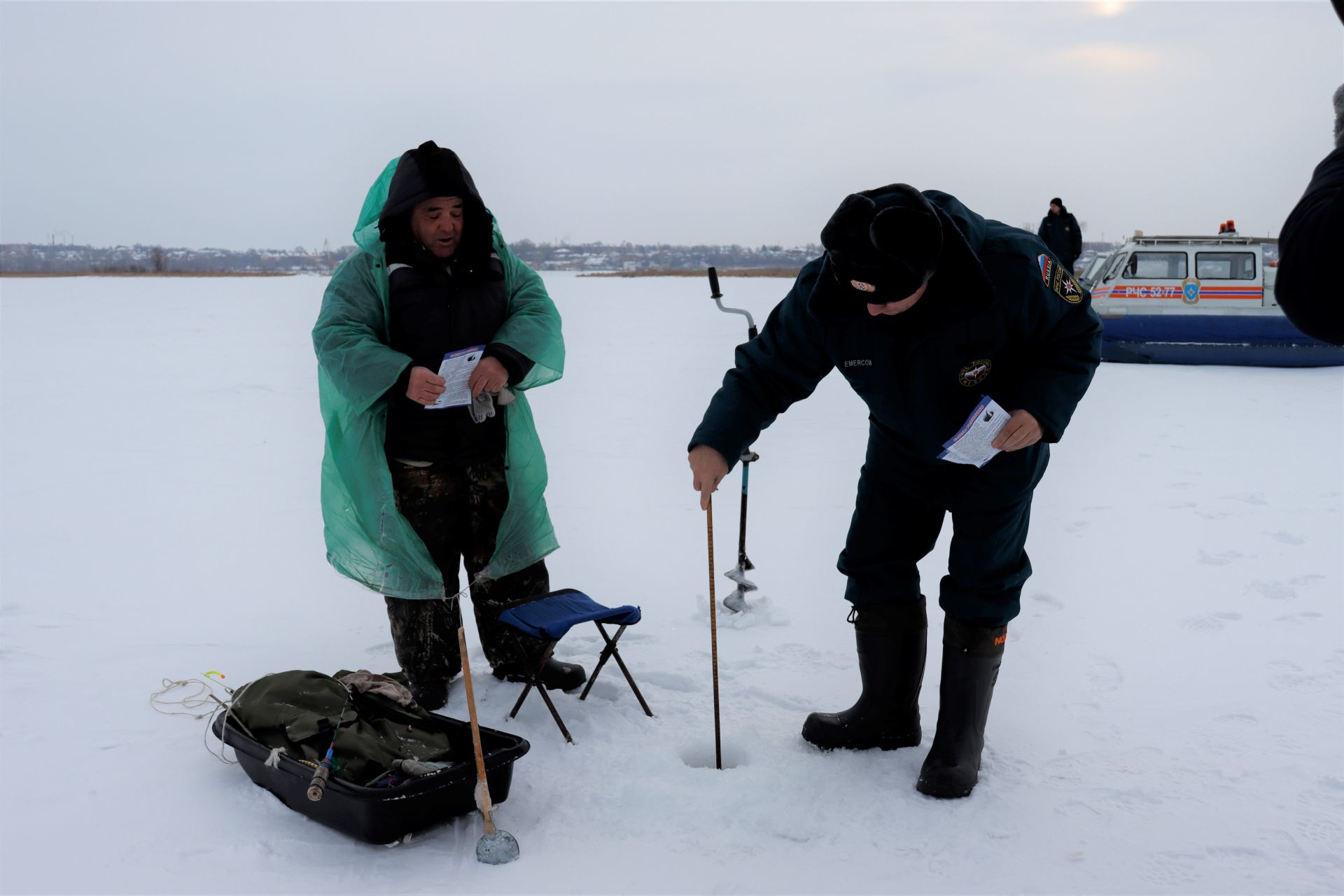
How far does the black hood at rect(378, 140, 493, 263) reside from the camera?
305 cm

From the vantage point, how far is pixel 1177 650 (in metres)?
3.65

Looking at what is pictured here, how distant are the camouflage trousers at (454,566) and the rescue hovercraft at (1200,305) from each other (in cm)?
949

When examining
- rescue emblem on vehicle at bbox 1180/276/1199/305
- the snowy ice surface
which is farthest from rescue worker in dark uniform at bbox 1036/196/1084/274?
the snowy ice surface

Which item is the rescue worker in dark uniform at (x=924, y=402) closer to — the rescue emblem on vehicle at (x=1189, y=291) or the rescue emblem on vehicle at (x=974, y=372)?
the rescue emblem on vehicle at (x=974, y=372)

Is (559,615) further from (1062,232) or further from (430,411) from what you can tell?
(1062,232)

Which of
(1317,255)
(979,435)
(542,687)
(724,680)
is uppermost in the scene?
(1317,255)

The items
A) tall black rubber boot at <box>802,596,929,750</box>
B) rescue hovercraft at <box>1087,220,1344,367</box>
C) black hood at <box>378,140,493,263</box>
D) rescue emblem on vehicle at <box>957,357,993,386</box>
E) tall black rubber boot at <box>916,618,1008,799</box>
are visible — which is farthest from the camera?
rescue hovercraft at <box>1087,220,1344,367</box>

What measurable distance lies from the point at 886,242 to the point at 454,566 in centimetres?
194

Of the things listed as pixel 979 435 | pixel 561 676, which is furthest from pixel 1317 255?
pixel 561 676

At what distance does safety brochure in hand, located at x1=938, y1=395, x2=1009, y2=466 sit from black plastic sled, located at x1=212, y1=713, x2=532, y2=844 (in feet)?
4.36

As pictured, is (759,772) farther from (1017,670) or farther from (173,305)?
(173,305)

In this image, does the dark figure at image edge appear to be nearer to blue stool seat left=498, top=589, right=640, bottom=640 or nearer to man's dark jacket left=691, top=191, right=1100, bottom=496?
man's dark jacket left=691, top=191, right=1100, bottom=496

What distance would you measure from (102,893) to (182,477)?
4.32m

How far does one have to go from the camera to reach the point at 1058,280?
257cm
